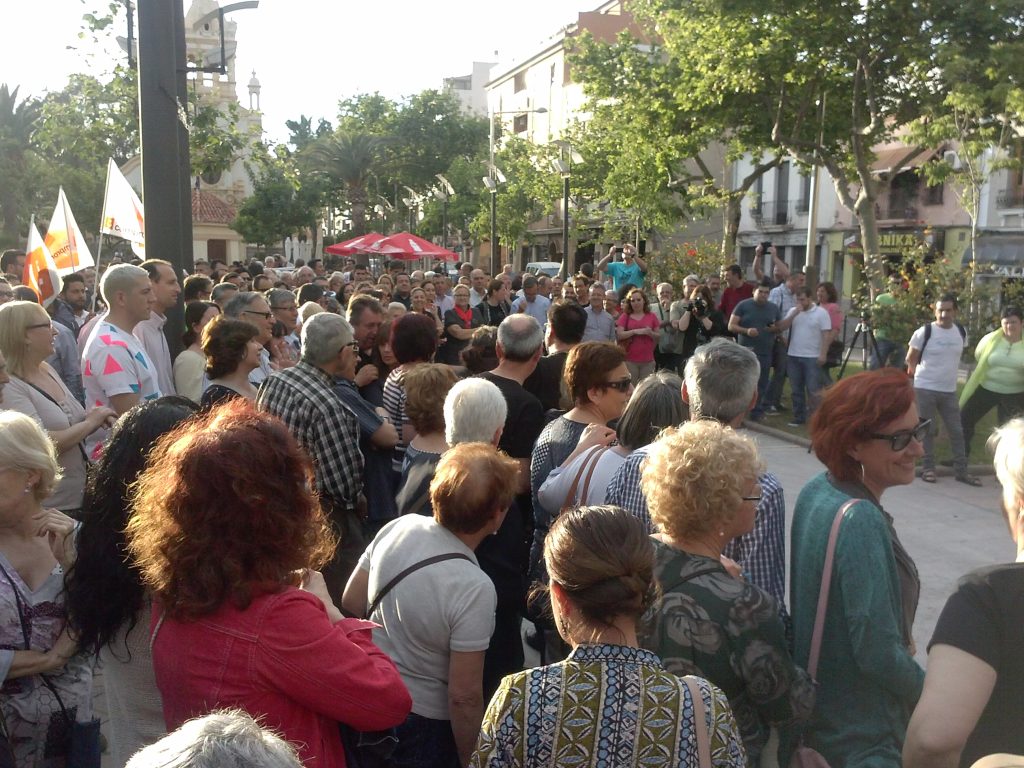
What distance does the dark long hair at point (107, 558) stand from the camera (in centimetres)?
233

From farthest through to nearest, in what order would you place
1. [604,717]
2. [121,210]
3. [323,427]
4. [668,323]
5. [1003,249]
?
1. [1003,249]
2. [668,323]
3. [121,210]
4. [323,427]
5. [604,717]

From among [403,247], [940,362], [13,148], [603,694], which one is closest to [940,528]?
[940,362]

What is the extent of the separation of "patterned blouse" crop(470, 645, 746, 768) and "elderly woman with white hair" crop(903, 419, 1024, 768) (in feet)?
1.36

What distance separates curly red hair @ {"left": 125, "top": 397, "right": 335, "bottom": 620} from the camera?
6.34 ft

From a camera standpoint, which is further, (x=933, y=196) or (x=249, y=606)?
(x=933, y=196)

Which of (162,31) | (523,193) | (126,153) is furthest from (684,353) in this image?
(523,193)

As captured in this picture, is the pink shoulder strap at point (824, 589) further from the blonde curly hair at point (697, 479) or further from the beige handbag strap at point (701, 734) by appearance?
the beige handbag strap at point (701, 734)

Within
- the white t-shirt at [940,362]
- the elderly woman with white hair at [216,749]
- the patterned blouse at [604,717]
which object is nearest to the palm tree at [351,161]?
the white t-shirt at [940,362]

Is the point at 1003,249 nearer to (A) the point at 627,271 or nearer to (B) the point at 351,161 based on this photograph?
(A) the point at 627,271

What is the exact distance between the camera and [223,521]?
77.4 inches

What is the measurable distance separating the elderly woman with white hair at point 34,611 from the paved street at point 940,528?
4.43 metres

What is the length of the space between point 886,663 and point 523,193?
1743 inches

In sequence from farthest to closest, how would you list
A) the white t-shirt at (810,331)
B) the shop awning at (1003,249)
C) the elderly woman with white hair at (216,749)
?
the shop awning at (1003,249), the white t-shirt at (810,331), the elderly woman with white hair at (216,749)

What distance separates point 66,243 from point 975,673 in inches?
331
